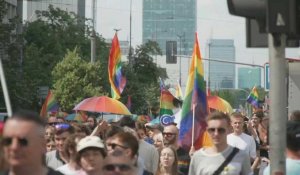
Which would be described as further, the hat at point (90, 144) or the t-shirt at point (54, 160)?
the t-shirt at point (54, 160)

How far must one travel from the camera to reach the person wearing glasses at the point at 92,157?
6945 millimetres

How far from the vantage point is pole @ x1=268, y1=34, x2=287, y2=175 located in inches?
248

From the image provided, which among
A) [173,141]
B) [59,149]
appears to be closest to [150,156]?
[173,141]

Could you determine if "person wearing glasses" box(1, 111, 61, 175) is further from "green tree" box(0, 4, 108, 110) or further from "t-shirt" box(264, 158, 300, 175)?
"green tree" box(0, 4, 108, 110)

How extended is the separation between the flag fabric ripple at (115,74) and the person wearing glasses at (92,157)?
1591 cm

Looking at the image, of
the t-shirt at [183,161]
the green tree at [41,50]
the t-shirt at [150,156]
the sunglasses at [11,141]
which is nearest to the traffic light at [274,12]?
the sunglasses at [11,141]

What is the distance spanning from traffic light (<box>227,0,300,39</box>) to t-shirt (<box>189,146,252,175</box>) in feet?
7.49

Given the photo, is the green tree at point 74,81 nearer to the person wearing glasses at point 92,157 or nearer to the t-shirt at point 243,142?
the t-shirt at point 243,142

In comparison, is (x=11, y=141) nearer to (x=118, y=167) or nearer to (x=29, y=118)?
(x=29, y=118)

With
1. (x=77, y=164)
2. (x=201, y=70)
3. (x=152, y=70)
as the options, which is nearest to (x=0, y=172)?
(x=77, y=164)

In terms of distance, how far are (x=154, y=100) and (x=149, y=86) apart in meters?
4.57

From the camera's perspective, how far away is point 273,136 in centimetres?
633

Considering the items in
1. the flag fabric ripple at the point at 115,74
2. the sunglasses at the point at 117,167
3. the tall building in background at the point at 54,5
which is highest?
the tall building in background at the point at 54,5

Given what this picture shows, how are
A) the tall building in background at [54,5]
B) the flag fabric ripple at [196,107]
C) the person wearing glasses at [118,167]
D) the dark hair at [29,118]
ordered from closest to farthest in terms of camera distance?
the dark hair at [29,118] → the person wearing glasses at [118,167] → the flag fabric ripple at [196,107] → the tall building in background at [54,5]
